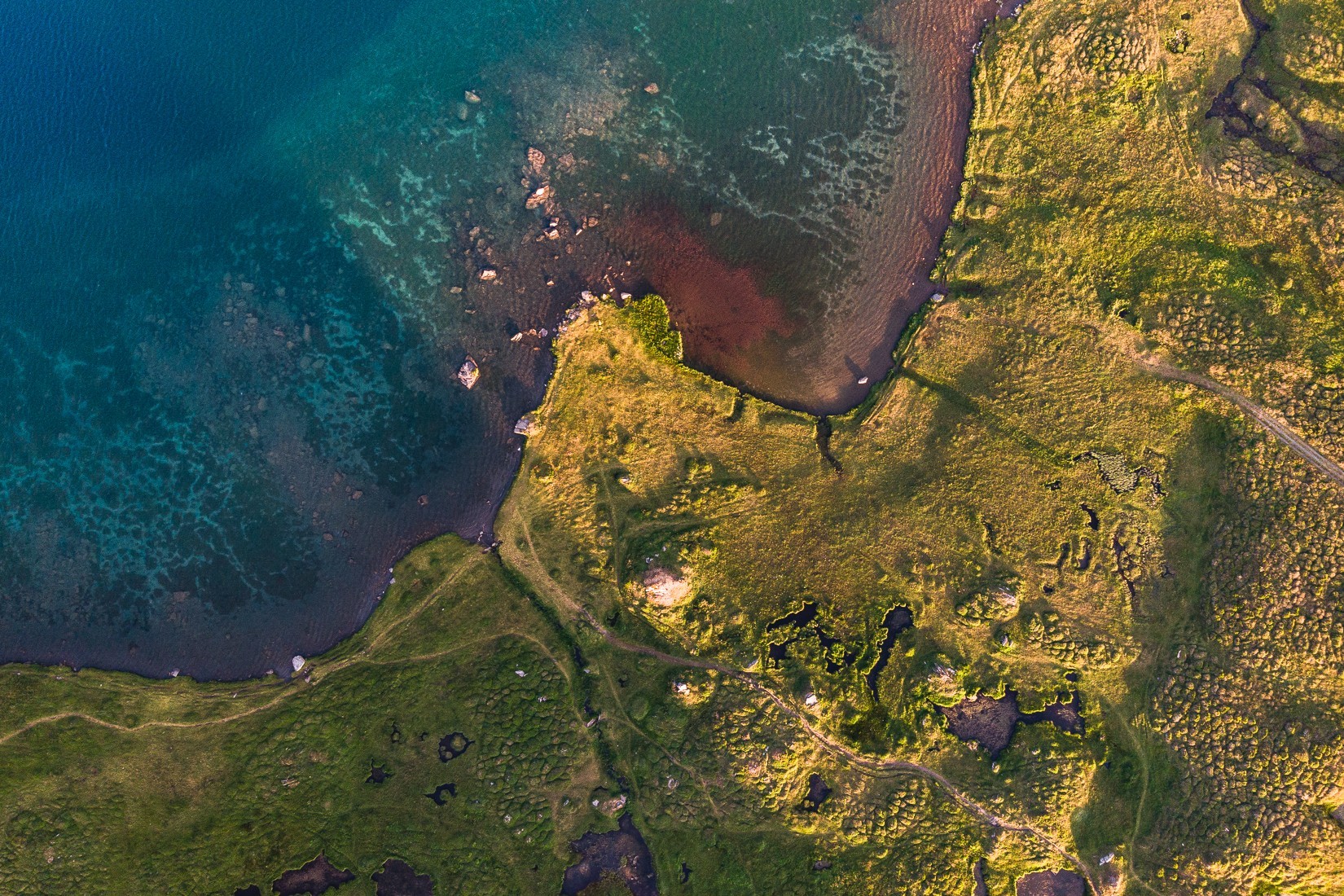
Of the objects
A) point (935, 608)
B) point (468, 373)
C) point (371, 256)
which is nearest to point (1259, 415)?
point (935, 608)

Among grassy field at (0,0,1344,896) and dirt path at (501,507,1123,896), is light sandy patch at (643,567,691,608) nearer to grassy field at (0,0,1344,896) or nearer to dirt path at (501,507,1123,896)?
grassy field at (0,0,1344,896)

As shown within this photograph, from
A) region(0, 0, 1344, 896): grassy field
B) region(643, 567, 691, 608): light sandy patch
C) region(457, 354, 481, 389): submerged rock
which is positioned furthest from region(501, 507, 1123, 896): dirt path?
region(457, 354, 481, 389): submerged rock

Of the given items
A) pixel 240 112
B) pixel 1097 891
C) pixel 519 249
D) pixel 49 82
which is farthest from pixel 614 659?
pixel 49 82

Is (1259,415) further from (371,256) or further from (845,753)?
(371,256)

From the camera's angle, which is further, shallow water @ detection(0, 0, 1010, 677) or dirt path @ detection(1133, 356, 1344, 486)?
shallow water @ detection(0, 0, 1010, 677)

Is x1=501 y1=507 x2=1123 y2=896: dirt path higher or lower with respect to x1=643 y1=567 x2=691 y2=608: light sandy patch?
lower

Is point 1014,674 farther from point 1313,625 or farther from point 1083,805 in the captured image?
point 1313,625
